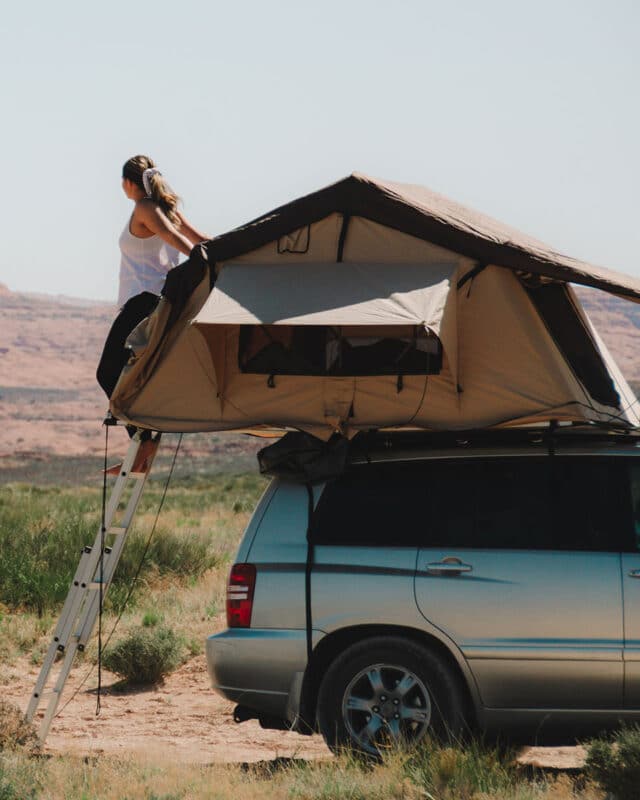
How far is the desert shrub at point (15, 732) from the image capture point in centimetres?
775

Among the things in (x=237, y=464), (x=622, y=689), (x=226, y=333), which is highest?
(x=237, y=464)

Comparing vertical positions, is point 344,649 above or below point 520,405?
below

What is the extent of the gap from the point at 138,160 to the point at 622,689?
174 inches

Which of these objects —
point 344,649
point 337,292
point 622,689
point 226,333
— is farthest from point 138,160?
point 622,689

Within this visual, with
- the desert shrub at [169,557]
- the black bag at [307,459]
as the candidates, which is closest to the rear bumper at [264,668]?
the black bag at [307,459]

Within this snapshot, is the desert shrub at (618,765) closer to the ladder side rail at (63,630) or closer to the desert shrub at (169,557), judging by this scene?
the ladder side rail at (63,630)

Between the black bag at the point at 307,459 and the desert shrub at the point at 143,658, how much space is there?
4.28m

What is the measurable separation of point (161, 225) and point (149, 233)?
0.80 ft

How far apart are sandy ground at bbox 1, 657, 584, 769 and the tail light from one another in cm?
90

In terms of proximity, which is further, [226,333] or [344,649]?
[226,333]

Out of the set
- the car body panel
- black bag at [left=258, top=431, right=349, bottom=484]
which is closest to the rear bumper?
the car body panel

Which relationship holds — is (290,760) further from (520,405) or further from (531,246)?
(531,246)

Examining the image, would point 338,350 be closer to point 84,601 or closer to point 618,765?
point 84,601

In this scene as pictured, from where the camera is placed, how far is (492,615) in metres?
7.01
